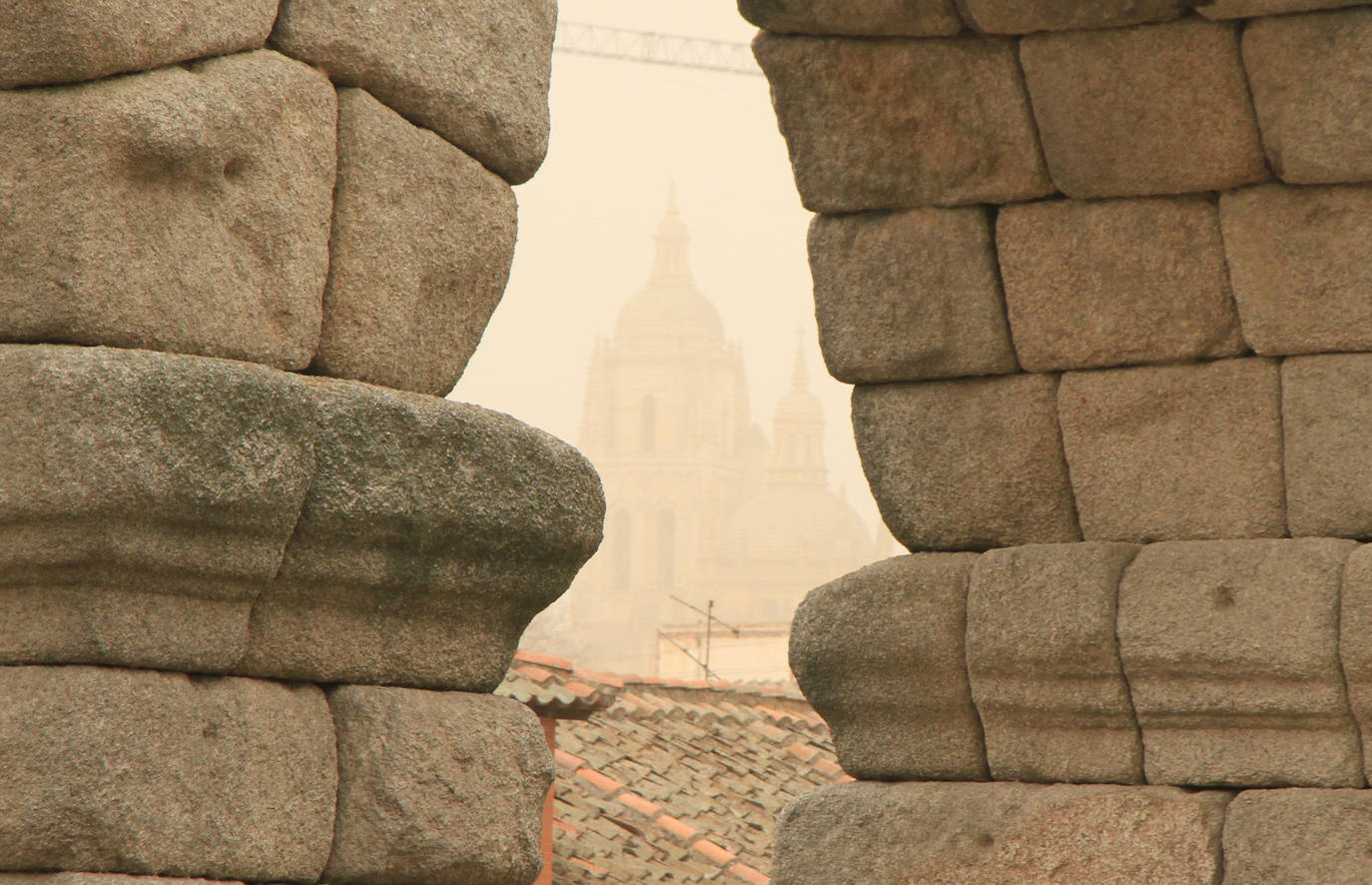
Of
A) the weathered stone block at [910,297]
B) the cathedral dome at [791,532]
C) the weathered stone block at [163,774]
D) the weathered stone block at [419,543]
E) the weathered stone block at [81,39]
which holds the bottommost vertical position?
the cathedral dome at [791,532]

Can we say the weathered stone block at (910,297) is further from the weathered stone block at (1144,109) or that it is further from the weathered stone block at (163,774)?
the weathered stone block at (163,774)

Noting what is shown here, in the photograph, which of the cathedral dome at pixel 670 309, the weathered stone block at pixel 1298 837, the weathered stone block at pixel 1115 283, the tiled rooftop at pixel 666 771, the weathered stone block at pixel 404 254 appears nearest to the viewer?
the weathered stone block at pixel 404 254

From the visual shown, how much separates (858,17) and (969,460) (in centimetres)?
106

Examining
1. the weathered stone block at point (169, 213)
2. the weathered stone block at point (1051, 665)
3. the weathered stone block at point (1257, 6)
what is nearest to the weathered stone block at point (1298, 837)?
the weathered stone block at point (1051, 665)

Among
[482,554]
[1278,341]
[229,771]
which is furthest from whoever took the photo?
[1278,341]

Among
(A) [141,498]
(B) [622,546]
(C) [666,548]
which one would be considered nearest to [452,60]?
(A) [141,498]

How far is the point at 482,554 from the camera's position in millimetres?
2309

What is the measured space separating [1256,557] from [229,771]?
2429mm

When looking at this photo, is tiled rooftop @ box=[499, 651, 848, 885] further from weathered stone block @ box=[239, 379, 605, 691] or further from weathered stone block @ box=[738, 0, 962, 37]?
weathered stone block @ box=[239, 379, 605, 691]

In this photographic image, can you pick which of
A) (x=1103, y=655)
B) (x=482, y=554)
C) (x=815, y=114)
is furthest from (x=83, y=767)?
(x=815, y=114)

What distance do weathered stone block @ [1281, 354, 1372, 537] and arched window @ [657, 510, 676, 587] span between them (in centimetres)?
9954

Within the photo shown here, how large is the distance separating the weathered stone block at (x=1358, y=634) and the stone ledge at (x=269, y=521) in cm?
183

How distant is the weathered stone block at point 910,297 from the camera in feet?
13.6

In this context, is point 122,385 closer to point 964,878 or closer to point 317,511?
point 317,511
